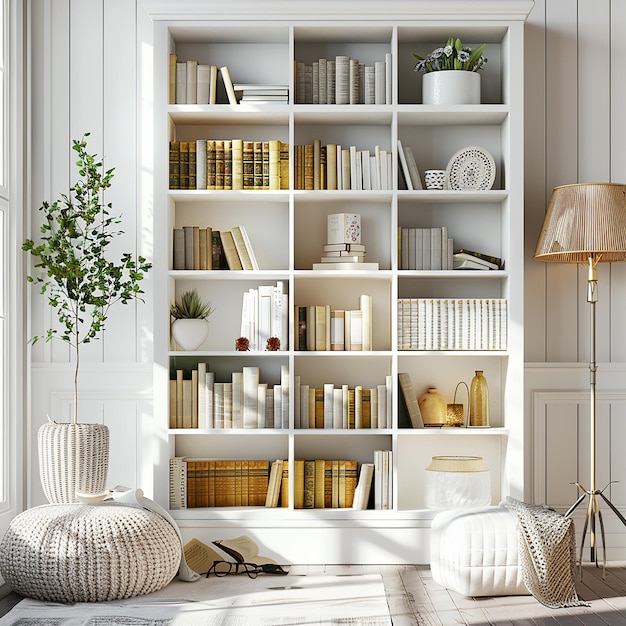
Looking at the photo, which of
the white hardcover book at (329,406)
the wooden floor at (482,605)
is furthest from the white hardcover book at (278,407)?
the wooden floor at (482,605)

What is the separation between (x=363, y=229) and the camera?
4234 mm

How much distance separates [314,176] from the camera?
13.1 ft

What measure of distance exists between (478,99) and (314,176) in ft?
2.84

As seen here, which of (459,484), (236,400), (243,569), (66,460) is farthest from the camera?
(236,400)

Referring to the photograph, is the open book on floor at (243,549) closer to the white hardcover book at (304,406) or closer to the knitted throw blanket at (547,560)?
the white hardcover book at (304,406)

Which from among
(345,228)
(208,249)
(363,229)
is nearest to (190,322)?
(208,249)

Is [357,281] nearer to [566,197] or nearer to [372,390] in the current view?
[372,390]

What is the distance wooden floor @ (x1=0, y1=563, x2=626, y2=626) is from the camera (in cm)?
309

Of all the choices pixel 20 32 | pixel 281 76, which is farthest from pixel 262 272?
pixel 20 32

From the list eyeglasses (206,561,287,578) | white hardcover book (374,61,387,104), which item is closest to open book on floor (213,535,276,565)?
eyeglasses (206,561,287,578)

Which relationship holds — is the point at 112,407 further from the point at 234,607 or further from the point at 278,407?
the point at 234,607

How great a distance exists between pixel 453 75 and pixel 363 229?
87cm

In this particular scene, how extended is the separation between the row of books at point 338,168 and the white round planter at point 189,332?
82 cm

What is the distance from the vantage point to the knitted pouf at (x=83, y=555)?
317 cm
